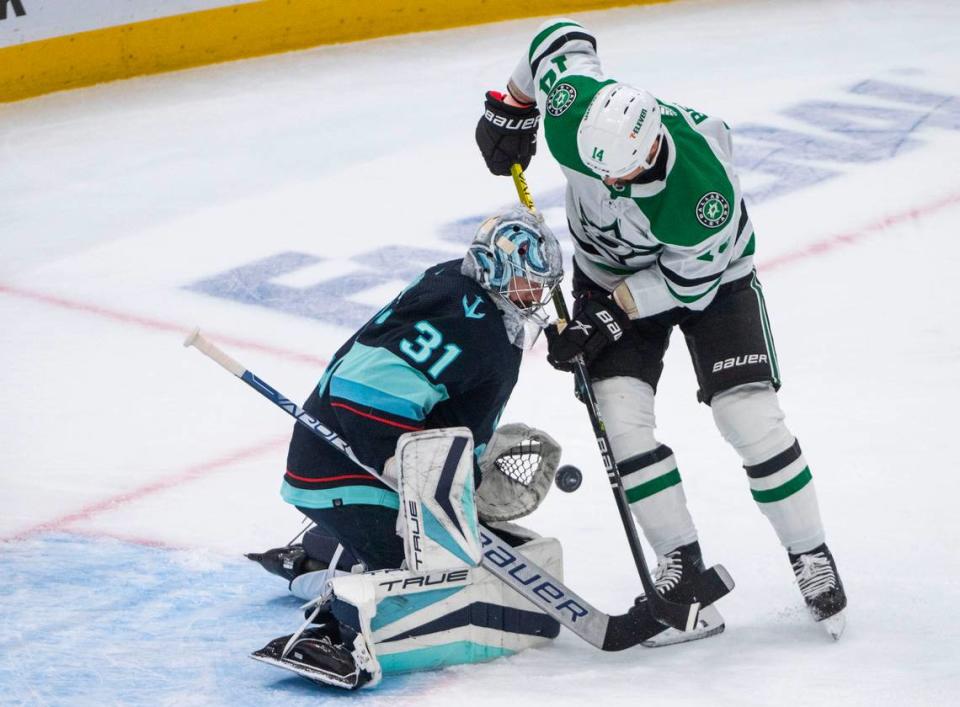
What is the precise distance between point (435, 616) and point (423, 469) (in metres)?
0.38

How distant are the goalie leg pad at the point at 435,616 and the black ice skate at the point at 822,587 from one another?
55 cm

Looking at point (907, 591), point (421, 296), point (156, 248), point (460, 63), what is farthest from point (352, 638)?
point (460, 63)

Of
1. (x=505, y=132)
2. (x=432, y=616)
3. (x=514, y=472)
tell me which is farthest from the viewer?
(x=505, y=132)

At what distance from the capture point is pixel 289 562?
130 inches

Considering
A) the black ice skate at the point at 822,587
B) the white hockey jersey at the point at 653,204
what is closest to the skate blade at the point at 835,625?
the black ice skate at the point at 822,587

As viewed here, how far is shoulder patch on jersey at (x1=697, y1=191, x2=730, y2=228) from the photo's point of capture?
2.95 metres

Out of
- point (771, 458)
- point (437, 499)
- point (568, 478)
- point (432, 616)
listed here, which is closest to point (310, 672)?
point (432, 616)

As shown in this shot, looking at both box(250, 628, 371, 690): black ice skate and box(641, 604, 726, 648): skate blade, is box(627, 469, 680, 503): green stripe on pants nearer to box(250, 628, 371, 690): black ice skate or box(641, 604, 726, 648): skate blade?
box(641, 604, 726, 648): skate blade

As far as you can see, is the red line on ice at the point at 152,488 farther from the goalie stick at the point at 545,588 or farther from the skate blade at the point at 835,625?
the skate blade at the point at 835,625

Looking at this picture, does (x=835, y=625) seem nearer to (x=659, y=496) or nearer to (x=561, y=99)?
(x=659, y=496)

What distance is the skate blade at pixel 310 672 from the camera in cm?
278

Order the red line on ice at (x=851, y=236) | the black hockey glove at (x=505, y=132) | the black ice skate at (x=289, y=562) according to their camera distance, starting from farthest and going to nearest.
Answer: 1. the red line on ice at (x=851, y=236)
2. the black hockey glove at (x=505, y=132)
3. the black ice skate at (x=289, y=562)

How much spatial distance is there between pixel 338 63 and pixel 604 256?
4.56m

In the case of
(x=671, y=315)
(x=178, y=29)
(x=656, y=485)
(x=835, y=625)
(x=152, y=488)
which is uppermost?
(x=178, y=29)
